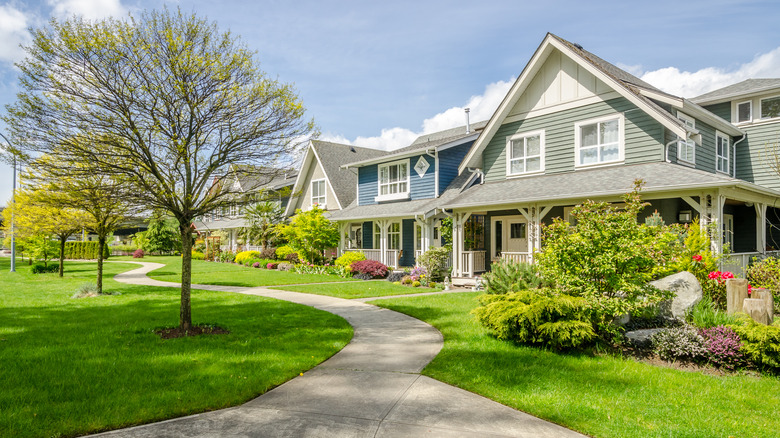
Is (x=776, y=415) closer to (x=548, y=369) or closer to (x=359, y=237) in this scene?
(x=548, y=369)

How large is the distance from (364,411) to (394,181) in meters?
19.0

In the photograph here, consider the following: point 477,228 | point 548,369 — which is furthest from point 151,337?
point 477,228

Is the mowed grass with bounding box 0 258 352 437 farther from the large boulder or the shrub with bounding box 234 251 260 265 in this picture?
the shrub with bounding box 234 251 260 265

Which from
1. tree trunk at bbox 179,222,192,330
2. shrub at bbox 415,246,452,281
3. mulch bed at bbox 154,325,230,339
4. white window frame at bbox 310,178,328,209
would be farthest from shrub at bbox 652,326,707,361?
white window frame at bbox 310,178,328,209

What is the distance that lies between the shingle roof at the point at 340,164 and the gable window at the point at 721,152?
18.4 metres

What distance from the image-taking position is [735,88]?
61.4 feet

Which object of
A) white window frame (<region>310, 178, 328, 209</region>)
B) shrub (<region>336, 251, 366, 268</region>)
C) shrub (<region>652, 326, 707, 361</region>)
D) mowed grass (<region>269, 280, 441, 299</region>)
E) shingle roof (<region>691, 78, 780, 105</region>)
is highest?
shingle roof (<region>691, 78, 780, 105</region>)

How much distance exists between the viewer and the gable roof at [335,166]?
2762cm

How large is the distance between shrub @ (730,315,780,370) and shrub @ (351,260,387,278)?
15100mm

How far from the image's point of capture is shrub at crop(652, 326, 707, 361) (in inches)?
256

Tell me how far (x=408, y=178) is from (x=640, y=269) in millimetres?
15650

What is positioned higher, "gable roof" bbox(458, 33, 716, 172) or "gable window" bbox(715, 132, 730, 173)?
"gable roof" bbox(458, 33, 716, 172)

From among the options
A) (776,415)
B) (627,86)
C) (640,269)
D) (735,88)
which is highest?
(735,88)

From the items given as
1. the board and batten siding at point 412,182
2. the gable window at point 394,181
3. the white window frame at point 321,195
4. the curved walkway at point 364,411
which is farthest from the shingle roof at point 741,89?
the white window frame at point 321,195
